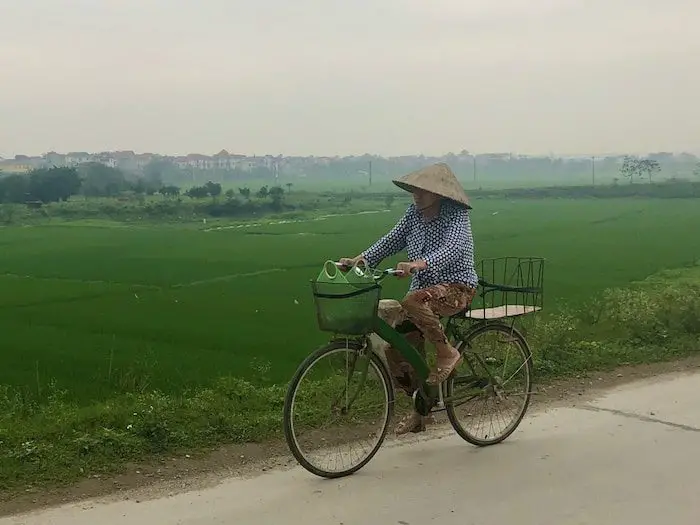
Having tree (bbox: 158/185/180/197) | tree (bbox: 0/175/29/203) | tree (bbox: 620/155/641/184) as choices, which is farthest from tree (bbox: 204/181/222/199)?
tree (bbox: 620/155/641/184)

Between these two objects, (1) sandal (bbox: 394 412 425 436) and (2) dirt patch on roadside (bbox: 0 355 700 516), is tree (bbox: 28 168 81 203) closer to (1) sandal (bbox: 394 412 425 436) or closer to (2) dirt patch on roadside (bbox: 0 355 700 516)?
(2) dirt patch on roadside (bbox: 0 355 700 516)

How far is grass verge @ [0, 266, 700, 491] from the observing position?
145 inches

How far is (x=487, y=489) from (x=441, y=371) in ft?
2.14

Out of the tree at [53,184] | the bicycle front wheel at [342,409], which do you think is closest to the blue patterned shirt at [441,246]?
the bicycle front wheel at [342,409]

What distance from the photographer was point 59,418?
4371 millimetres

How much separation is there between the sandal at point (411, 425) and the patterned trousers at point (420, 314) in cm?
15

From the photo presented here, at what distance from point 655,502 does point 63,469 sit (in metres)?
2.50

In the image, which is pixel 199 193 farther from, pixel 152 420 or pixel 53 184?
pixel 152 420

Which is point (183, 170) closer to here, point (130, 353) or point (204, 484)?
point (130, 353)

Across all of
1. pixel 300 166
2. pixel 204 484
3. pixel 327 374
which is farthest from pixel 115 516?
pixel 300 166

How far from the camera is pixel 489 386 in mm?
4367

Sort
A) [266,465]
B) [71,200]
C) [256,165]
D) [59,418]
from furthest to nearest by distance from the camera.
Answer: [256,165]
[71,200]
[59,418]
[266,465]

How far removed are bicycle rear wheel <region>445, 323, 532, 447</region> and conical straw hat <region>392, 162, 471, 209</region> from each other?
76cm

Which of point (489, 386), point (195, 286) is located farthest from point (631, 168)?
point (489, 386)
